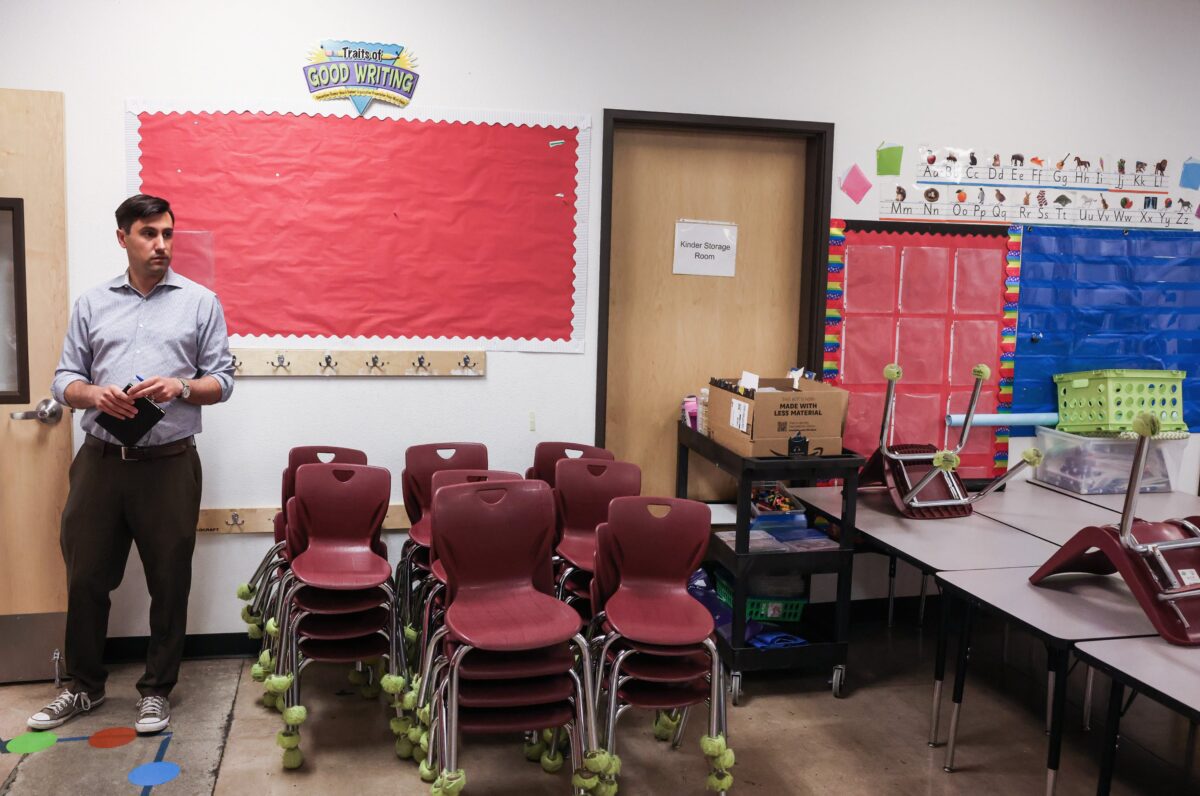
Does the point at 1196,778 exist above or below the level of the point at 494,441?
below

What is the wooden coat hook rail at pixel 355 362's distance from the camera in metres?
3.56

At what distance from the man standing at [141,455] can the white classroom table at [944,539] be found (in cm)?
232

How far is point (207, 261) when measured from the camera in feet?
11.5

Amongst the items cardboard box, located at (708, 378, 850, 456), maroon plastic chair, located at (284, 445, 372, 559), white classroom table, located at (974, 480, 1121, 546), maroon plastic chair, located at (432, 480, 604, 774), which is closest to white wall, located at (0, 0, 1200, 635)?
maroon plastic chair, located at (284, 445, 372, 559)

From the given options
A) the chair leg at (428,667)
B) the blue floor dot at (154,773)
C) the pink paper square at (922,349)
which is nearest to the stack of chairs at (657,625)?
the chair leg at (428,667)

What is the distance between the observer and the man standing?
9.89ft

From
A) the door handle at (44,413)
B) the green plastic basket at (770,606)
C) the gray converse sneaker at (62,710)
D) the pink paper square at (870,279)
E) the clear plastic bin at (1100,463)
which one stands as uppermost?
the pink paper square at (870,279)

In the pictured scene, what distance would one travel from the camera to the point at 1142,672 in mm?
2160

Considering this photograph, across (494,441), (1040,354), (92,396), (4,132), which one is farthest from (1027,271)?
(4,132)

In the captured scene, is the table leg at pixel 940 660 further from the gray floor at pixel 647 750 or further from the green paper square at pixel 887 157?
the green paper square at pixel 887 157

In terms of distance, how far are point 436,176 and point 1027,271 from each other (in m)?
2.62

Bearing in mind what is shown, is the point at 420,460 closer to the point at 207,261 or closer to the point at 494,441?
the point at 494,441

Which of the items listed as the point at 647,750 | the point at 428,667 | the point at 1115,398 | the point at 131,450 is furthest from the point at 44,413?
the point at 1115,398

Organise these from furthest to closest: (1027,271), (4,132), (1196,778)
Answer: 1. (1027,271)
2. (4,132)
3. (1196,778)
